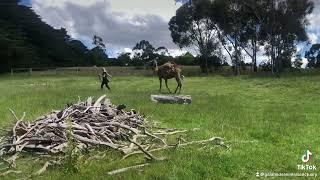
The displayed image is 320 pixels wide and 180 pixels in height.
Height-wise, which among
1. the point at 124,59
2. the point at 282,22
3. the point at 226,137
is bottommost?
the point at 226,137

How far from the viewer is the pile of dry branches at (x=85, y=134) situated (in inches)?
545

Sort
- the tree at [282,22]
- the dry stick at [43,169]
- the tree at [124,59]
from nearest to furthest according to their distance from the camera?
the dry stick at [43,169]
the tree at [282,22]
the tree at [124,59]

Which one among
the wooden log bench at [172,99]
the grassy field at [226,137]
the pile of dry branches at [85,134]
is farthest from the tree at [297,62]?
the pile of dry branches at [85,134]

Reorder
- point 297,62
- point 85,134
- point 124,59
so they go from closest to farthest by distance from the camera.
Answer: point 85,134
point 297,62
point 124,59

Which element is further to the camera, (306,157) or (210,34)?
(210,34)

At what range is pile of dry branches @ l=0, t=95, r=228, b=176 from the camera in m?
13.9

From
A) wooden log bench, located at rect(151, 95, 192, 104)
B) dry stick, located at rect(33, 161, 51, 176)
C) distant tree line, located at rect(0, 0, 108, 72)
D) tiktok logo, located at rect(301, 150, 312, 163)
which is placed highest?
distant tree line, located at rect(0, 0, 108, 72)

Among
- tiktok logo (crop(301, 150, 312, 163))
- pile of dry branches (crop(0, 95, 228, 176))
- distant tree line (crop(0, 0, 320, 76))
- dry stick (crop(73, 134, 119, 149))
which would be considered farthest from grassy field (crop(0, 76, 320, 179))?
distant tree line (crop(0, 0, 320, 76))

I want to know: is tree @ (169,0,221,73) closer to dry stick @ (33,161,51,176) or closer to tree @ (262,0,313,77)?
tree @ (262,0,313,77)

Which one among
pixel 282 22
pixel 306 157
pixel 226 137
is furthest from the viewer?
pixel 282 22

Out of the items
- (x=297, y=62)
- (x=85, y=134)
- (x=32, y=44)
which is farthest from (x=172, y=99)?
(x=32, y=44)

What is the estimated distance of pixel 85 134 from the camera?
14555 mm

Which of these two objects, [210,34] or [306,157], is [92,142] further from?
[210,34]

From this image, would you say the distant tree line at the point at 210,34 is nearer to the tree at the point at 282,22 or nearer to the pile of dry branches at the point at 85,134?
the tree at the point at 282,22
